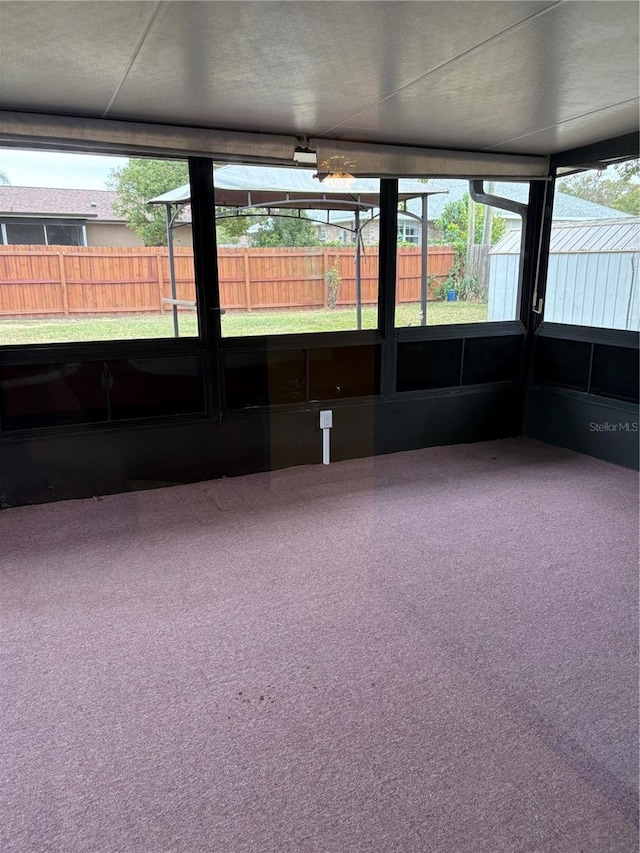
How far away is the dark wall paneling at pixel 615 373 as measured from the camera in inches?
166

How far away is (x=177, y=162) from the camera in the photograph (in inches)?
146

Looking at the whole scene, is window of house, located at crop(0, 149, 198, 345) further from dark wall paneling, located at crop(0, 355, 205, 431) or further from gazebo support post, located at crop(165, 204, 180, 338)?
dark wall paneling, located at crop(0, 355, 205, 431)

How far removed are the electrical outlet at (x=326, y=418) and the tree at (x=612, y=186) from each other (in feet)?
8.01

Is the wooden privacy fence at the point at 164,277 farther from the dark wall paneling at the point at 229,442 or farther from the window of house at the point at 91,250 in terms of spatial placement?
the dark wall paneling at the point at 229,442

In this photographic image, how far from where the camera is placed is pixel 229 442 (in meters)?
4.14

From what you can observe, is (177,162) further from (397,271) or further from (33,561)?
(33,561)

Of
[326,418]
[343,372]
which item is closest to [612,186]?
[343,372]

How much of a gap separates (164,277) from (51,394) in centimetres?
100

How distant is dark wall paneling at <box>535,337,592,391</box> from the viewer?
15.0 feet

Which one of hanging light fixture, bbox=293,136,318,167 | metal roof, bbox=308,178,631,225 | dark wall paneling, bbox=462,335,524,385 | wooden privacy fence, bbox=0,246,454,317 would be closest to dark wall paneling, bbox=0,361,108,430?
wooden privacy fence, bbox=0,246,454,317

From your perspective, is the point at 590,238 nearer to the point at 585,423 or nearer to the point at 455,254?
the point at 455,254

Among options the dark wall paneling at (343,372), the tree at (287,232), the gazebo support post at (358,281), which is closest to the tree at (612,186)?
the gazebo support post at (358,281)

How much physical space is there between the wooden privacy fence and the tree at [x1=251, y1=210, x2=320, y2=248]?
53 mm

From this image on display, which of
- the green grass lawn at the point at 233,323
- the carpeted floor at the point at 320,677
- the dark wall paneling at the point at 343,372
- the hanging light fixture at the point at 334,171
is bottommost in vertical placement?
the carpeted floor at the point at 320,677
